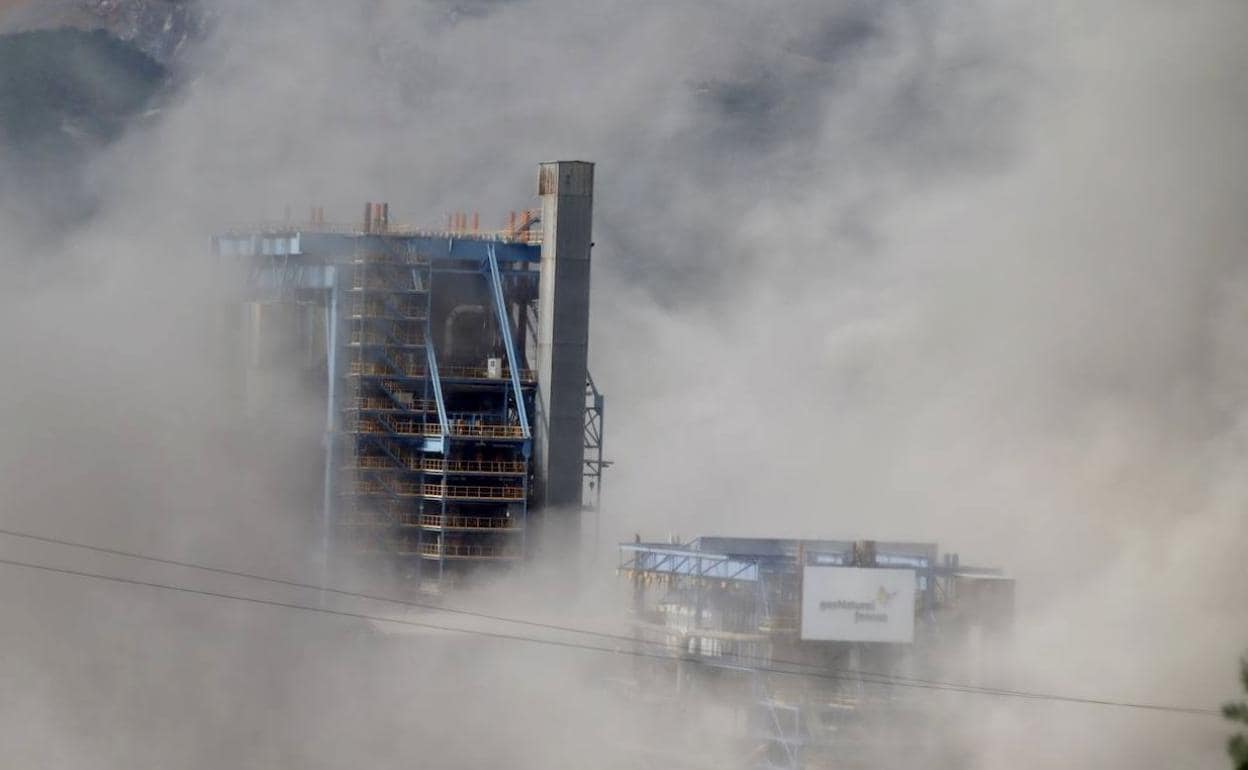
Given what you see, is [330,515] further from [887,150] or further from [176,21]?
[176,21]

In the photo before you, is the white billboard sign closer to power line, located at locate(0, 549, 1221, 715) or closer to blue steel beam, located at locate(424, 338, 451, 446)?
power line, located at locate(0, 549, 1221, 715)

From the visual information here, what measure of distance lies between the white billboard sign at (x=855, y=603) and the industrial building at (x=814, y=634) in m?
0.02

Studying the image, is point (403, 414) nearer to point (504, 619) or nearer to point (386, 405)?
point (386, 405)

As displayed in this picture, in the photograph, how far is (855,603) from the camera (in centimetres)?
4288

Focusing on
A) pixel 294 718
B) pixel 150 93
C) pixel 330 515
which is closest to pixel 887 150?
pixel 150 93

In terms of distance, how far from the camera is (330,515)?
51094 mm

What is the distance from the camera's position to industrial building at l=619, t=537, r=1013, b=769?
1690 inches

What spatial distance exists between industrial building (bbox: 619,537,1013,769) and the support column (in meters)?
5.69

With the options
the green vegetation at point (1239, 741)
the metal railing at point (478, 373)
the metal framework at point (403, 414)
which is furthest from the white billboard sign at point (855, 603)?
the green vegetation at point (1239, 741)

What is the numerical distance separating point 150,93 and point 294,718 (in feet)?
171

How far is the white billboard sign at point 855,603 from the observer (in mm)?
42812

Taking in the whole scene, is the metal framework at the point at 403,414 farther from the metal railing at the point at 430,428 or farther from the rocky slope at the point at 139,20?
the rocky slope at the point at 139,20

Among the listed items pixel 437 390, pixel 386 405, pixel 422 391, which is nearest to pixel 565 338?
pixel 437 390

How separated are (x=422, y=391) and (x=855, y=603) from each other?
15.0 metres
